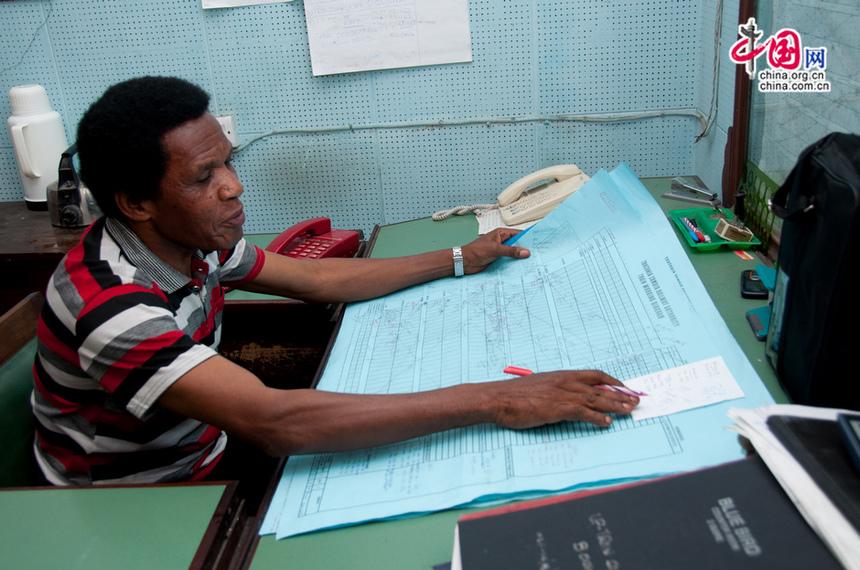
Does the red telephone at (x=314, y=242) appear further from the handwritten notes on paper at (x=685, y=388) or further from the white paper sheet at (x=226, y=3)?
the handwritten notes on paper at (x=685, y=388)

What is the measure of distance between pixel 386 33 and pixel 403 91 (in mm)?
191

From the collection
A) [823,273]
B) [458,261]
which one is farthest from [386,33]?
[823,273]

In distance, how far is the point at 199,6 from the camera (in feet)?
7.06

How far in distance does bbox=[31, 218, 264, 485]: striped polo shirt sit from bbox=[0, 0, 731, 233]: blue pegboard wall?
42.1 inches

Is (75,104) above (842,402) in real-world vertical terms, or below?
above

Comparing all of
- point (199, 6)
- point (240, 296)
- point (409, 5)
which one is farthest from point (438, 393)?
point (199, 6)

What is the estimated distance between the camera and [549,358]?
1.09 m

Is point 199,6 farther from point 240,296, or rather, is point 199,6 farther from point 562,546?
point 562,546

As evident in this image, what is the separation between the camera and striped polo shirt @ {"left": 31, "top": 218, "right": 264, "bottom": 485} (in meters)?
0.93

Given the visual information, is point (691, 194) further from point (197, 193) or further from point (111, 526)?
point (111, 526)

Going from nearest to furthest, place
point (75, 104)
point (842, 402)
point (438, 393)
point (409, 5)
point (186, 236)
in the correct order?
point (842, 402) < point (438, 393) < point (186, 236) < point (409, 5) < point (75, 104)

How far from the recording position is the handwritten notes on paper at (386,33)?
6.72 ft

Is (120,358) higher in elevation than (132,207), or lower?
lower

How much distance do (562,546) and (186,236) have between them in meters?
0.81
